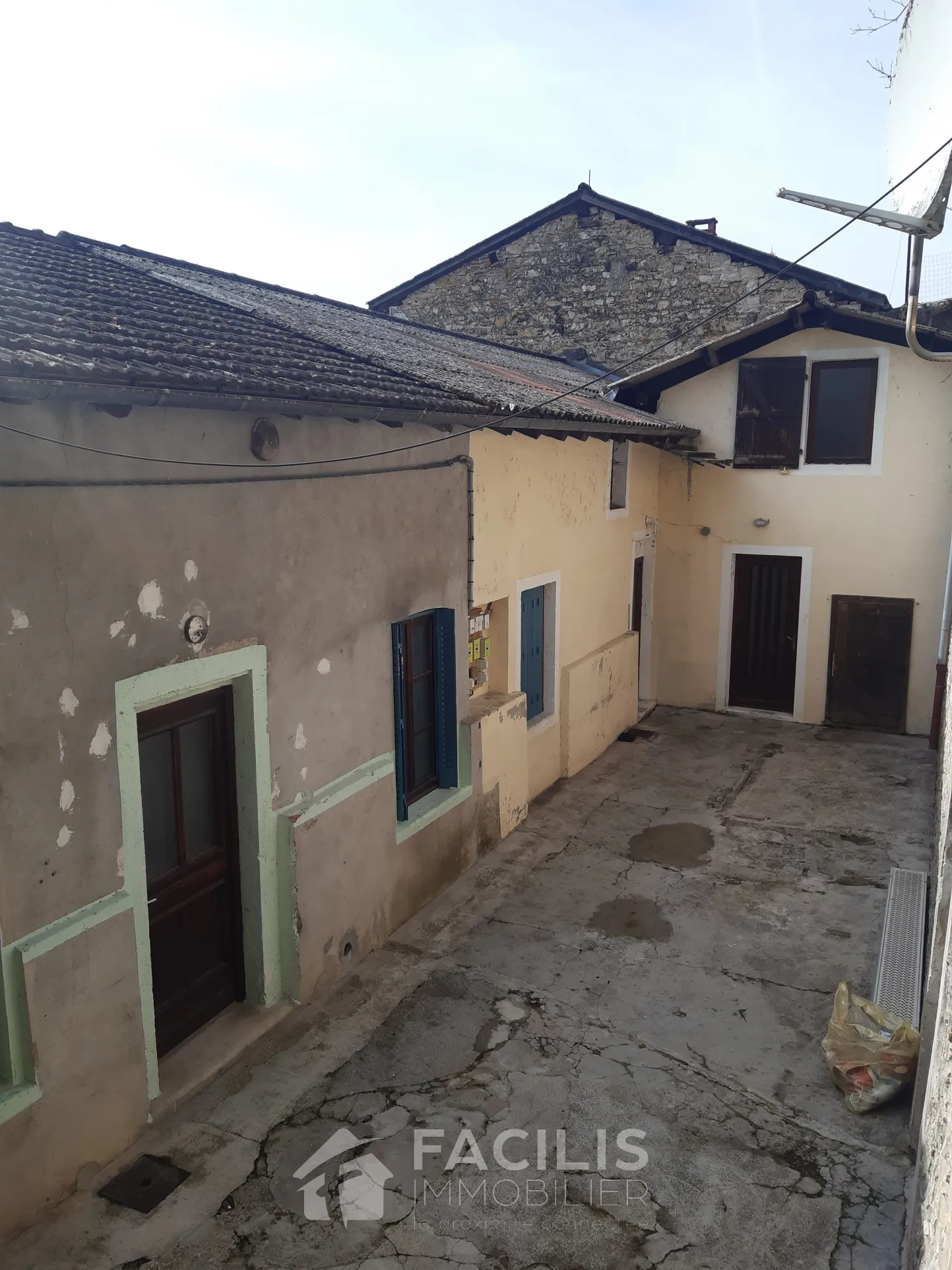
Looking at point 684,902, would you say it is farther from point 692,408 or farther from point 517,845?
point 692,408

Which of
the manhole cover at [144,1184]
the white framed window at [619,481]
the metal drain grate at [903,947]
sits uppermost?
the white framed window at [619,481]

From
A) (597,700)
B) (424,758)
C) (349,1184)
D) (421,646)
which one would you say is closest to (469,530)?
(421,646)

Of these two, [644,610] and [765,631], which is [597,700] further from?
[765,631]

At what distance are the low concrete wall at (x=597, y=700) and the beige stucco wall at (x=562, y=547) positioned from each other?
0.03 m

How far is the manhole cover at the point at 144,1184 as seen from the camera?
4.12 metres

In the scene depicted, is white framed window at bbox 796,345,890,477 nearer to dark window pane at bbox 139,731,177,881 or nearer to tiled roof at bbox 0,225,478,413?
tiled roof at bbox 0,225,478,413

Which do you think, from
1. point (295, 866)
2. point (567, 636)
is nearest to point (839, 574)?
point (567, 636)

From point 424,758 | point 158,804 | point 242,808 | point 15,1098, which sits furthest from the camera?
point 424,758

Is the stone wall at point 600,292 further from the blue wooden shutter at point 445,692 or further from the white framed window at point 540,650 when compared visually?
the blue wooden shutter at point 445,692

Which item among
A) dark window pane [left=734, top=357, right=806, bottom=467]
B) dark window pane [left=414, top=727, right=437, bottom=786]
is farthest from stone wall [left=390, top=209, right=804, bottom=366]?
dark window pane [left=414, top=727, right=437, bottom=786]

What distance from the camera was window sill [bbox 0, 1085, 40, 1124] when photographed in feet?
12.3

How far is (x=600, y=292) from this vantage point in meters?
16.4

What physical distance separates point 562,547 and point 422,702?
2963 millimetres

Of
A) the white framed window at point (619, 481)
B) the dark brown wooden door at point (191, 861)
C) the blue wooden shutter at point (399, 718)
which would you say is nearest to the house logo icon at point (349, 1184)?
the dark brown wooden door at point (191, 861)
